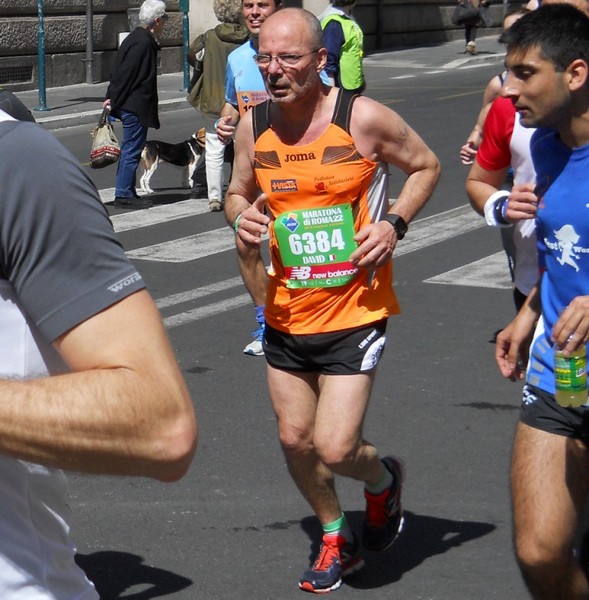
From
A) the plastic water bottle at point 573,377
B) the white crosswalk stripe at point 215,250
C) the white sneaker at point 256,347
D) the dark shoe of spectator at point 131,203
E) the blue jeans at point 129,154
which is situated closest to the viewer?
the plastic water bottle at point 573,377

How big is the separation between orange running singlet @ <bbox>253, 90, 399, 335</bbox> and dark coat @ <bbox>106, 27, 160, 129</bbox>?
25.8ft

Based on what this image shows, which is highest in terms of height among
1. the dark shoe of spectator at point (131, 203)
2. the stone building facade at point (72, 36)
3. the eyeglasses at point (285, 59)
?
the eyeglasses at point (285, 59)

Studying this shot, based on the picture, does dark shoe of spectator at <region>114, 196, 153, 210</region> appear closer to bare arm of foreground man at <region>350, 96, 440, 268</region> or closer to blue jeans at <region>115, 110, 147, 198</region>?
blue jeans at <region>115, 110, 147, 198</region>

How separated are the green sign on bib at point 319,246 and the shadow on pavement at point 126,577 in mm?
1083

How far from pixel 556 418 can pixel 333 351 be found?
1.04m

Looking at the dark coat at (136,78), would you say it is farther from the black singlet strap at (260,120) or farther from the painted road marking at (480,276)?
the black singlet strap at (260,120)

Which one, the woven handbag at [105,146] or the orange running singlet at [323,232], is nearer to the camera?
the orange running singlet at [323,232]

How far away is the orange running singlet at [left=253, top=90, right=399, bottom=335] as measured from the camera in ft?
14.4

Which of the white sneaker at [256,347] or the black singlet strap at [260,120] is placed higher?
the black singlet strap at [260,120]

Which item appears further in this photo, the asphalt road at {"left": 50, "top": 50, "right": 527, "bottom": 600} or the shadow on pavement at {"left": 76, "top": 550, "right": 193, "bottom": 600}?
the asphalt road at {"left": 50, "top": 50, "right": 527, "bottom": 600}

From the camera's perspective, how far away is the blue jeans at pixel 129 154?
38.8 feet

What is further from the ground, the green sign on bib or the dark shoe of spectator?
the green sign on bib

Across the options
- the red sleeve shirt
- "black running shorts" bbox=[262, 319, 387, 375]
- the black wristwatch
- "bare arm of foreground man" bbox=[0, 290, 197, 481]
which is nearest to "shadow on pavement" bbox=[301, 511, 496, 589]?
"black running shorts" bbox=[262, 319, 387, 375]

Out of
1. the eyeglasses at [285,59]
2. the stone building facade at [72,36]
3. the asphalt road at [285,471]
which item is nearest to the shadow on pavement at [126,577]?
the asphalt road at [285,471]
